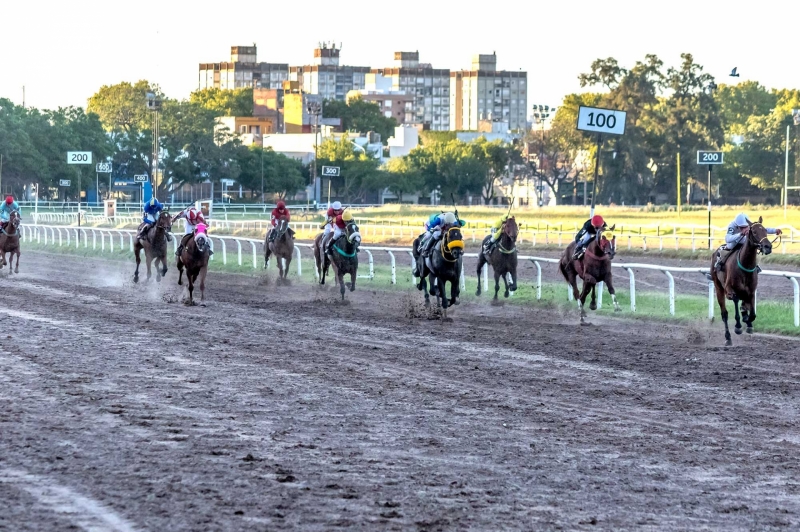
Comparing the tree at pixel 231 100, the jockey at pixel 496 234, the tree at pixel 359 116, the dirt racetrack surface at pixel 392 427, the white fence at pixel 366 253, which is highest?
the tree at pixel 231 100

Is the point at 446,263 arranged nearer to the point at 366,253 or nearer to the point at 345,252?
the point at 345,252

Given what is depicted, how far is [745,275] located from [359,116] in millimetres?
129546

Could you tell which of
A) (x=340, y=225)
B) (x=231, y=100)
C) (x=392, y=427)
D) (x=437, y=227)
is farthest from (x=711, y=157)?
(x=231, y=100)

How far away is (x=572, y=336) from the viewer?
1578 cm

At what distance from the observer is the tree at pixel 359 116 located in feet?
463

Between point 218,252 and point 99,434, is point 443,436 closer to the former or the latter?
point 99,434

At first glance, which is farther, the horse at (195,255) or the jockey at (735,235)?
the horse at (195,255)

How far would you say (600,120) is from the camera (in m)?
18.2

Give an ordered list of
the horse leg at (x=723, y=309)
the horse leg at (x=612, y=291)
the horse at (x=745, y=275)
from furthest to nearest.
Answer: the horse leg at (x=612, y=291) → the horse leg at (x=723, y=309) → the horse at (x=745, y=275)

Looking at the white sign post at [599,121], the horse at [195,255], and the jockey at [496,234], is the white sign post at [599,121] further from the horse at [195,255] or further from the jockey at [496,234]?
the horse at [195,255]

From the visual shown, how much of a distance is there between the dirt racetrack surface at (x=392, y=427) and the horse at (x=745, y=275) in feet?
1.28

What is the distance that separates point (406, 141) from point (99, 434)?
12038 cm

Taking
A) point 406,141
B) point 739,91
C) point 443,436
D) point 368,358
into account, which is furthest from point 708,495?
point 739,91

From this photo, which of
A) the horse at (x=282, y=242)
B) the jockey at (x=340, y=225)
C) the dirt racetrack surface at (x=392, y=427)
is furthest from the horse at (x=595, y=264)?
the horse at (x=282, y=242)
